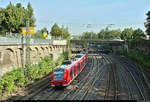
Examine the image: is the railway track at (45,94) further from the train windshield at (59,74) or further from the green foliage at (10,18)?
the green foliage at (10,18)

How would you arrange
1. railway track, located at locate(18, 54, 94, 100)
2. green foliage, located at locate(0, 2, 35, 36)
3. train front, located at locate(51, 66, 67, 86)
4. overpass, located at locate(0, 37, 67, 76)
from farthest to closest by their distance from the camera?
green foliage, located at locate(0, 2, 35, 36) < overpass, located at locate(0, 37, 67, 76) < train front, located at locate(51, 66, 67, 86) < railway track, located at locate(18, 54, 94, 100)

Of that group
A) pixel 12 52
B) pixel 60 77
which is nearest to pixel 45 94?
pixel 60 77

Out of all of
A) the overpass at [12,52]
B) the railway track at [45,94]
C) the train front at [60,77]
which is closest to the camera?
the railway track at [45,94]

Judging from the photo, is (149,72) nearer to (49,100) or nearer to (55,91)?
(55,91)

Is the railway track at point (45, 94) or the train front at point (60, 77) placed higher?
the train front at point (60, 77)

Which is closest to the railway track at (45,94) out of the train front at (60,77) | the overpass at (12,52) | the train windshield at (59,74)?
the train front at (60,77)

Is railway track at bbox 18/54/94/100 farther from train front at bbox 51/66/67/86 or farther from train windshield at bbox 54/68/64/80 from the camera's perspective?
train windshield at bbox 54/68/64/80

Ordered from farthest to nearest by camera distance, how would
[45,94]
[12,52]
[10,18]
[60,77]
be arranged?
[10,18], [12,52], [60,77], [45,94]

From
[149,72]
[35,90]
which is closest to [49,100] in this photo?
[35,90]

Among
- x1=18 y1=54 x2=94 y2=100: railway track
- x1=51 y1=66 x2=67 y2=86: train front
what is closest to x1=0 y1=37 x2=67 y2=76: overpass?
x1=18 y1=54 x2=94 y2=100: railway track

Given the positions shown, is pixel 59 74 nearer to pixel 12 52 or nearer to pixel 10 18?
pixel 12 52

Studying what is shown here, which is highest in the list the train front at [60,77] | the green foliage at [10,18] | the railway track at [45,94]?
the green foliage at [10,18]

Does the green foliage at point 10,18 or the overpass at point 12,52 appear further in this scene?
the green foliage at point 10,18

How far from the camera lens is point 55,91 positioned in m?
23.9
